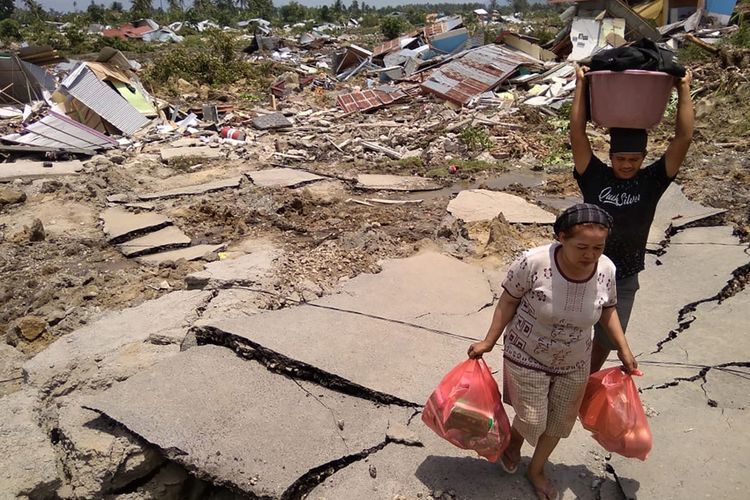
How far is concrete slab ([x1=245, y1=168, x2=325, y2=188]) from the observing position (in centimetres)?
782

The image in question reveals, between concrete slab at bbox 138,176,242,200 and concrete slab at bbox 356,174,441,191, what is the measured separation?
73.3 inches

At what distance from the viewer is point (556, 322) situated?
6.68 feet

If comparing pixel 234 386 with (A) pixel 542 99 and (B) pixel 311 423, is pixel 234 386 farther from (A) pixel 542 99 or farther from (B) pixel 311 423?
(A) pixel 542 99

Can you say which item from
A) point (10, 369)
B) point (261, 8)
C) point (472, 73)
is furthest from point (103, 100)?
point (261, 8)

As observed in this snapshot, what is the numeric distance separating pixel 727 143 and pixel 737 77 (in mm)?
3046

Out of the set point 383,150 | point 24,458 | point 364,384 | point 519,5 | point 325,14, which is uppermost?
point 24,458

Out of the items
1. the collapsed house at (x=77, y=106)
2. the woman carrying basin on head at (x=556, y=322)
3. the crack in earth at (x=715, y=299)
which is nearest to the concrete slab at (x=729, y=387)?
the crack in earth at (x=715, y=299)

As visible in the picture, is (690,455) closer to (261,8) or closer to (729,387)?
(729,387)

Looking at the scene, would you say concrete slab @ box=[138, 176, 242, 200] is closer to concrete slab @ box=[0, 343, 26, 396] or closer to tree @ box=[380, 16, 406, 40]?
concrete slab @ box=[0, 343, 26, 396]

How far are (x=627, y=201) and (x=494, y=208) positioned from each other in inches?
163

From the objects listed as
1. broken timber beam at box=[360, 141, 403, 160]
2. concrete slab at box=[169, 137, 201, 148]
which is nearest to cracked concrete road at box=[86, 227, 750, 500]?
broken timber beam at box=[360, 141, 403, 160]

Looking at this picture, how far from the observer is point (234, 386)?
2.84 m

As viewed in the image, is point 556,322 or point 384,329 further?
point 384,329

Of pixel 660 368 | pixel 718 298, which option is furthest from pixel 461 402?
pixel 718 298
